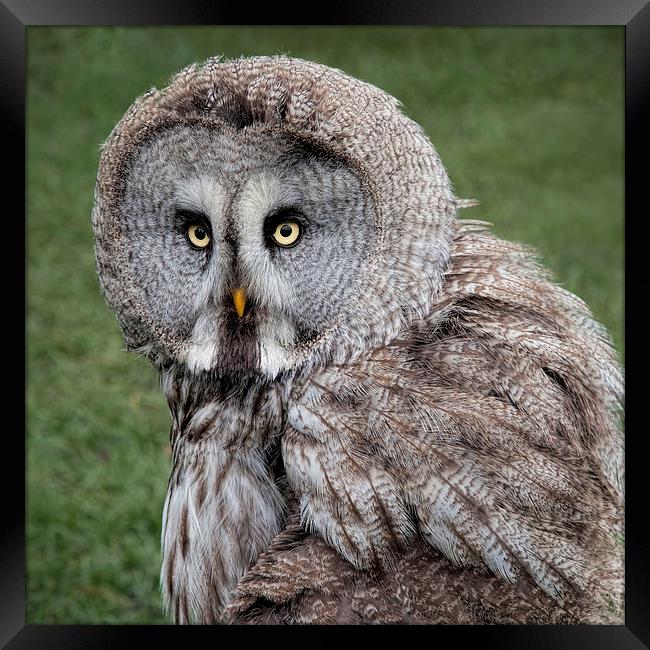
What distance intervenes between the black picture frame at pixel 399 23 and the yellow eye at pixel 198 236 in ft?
1.19

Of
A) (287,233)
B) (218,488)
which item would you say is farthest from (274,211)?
(218,488)

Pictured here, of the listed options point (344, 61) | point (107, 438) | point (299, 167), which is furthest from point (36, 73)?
point (299, 167)

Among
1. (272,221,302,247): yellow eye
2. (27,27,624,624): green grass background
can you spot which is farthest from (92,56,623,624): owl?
(27,27,624,624): green grass background

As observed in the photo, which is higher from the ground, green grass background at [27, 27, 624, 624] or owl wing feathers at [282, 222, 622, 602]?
green grass background at [27, 27, 624, 624]

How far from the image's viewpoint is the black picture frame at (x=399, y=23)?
1.62 meters

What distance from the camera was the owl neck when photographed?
65.6 inches

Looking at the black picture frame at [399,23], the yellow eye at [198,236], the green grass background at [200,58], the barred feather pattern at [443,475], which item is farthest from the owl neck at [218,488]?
the green grass background at [200,58]

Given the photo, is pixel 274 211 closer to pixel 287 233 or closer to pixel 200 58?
pixel 287 233

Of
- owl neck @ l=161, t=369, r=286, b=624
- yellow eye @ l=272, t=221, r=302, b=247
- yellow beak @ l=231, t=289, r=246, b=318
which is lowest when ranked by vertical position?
owl neck @ l=161, t=369, r=286, b=624

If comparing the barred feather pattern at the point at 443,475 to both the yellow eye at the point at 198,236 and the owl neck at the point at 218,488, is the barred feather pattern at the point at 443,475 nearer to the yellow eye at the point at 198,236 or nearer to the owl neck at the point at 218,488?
the owl neck at the point at 218,488

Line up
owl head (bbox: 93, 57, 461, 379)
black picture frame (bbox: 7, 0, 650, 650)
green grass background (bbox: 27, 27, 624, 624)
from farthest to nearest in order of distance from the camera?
green grass background (bbox: 27, 27, 624, 624), black picture frame (bbox: 7, 0, 650, 650), owl head (bbox: 93, 57, 461, 379)

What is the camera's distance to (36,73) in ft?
15.0

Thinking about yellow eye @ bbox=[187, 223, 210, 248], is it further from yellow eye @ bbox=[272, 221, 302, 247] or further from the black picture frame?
the black picture frame
